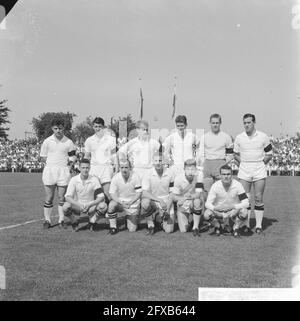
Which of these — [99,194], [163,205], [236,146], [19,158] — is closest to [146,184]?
[163,205]

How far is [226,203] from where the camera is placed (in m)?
7.07

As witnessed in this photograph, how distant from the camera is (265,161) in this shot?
7.45 meters

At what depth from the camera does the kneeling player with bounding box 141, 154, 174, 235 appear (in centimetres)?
729

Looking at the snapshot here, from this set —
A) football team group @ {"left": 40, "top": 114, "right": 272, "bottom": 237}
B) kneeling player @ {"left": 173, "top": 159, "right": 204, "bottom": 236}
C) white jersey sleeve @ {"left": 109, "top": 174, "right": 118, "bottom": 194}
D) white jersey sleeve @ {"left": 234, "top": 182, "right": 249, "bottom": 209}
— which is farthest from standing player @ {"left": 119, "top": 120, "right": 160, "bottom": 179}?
white jersey sleeve @ {"left": 234, "top": 182, "right": 249, "bottom": 209}

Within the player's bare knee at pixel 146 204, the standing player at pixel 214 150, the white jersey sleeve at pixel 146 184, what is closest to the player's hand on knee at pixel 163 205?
the player's bare knee at pixel 146 204

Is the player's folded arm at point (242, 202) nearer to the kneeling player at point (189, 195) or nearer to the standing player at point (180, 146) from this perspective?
the kneeling player at point (189, 195)

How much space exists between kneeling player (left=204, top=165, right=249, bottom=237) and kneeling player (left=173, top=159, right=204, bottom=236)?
0.80 ft

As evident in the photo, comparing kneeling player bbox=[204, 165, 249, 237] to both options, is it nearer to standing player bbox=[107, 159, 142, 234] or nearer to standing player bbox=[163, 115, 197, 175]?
standing player bbox=[163, 115, 197, 175]

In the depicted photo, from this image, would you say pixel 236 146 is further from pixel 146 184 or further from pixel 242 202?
pixel 146 184

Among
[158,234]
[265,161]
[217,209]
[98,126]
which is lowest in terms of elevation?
[158,234]

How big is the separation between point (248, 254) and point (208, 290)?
6.54ft

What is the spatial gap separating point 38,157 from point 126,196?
3330 centimetres
